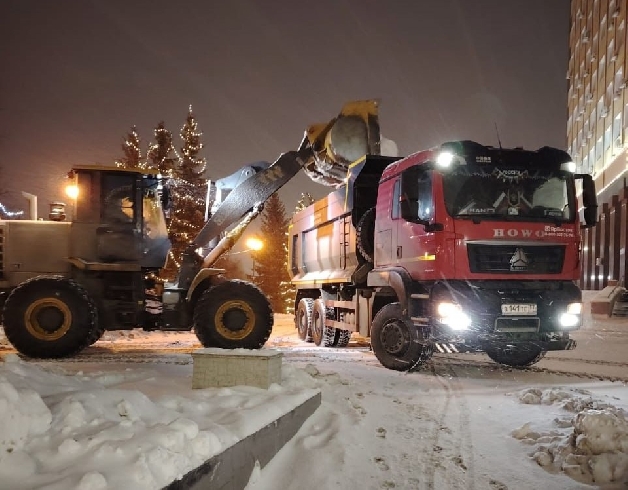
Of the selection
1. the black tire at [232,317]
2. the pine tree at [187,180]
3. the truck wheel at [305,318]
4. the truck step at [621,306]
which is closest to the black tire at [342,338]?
the truck wheel at [305,318]

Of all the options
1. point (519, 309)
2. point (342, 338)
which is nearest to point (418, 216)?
point (519, 309)

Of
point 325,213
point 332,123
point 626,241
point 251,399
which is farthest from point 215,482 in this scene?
point 626,241

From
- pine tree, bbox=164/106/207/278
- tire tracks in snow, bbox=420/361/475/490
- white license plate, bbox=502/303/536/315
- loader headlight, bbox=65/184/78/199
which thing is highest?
pine tree, bbox=164/106/207/278

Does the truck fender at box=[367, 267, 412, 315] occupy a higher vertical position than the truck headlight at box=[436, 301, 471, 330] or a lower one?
higher

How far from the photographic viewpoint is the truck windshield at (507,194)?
8836 millimetres

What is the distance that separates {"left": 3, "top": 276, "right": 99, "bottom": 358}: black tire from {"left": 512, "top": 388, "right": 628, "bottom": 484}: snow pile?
7295mm

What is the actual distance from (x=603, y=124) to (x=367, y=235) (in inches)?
1577

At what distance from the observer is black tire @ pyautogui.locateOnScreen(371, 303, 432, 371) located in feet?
30.2

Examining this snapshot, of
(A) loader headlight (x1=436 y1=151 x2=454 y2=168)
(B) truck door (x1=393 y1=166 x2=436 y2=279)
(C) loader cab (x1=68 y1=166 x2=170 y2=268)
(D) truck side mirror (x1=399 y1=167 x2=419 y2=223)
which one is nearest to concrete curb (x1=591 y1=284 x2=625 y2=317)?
(B) truck door (x1=393 y1=166 x2=436 y2=279)

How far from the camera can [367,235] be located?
11281mm

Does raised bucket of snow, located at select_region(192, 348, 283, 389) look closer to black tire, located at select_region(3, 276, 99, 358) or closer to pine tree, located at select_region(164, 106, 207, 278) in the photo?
black tire, located at select_region(3, 276, 99, 358)

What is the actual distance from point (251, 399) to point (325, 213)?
8686 millimetres

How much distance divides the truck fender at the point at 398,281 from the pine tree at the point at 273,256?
40971mm

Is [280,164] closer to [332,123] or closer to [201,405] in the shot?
[332,123]
